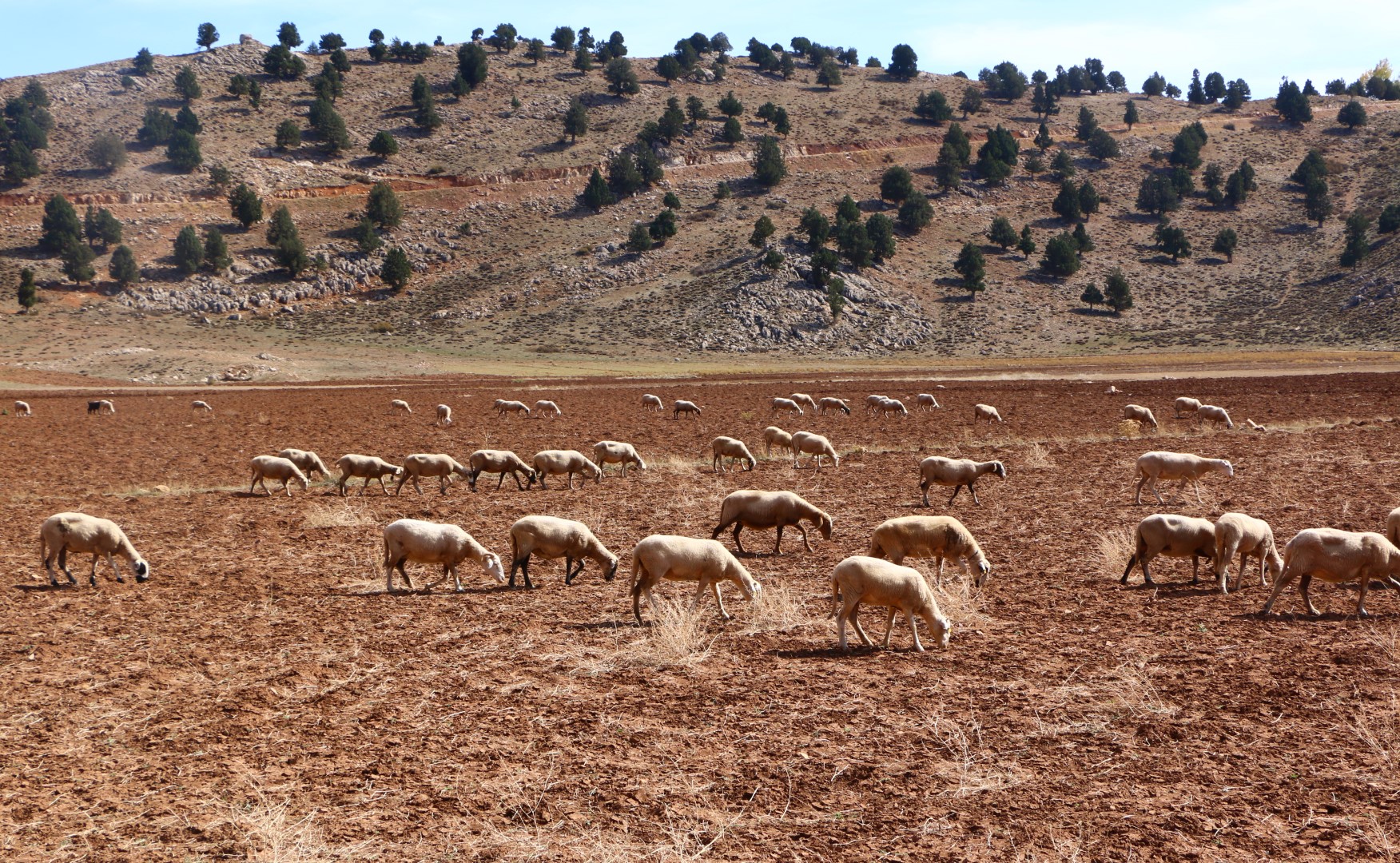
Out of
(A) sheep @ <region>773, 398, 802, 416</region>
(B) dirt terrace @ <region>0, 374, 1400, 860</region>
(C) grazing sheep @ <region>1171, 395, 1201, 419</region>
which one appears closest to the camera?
(B) dirt terrace @ <region>0, 374, 1400, 860</region>

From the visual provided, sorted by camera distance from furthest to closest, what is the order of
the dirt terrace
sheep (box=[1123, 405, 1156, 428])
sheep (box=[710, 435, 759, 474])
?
sheep (box=[1123, 405, 1156, 428]) → sheep (box=[710, 435, 759, 474]) → the dirt terrace

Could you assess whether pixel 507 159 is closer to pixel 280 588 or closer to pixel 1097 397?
pixel 1097 397

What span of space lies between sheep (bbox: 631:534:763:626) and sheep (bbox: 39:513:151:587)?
7807 millimetres

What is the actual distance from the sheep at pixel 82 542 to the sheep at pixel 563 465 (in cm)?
1065

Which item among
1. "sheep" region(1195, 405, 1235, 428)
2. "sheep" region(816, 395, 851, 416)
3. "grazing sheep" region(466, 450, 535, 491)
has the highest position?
"grazing sheep" region(466, 450, 535, 491)

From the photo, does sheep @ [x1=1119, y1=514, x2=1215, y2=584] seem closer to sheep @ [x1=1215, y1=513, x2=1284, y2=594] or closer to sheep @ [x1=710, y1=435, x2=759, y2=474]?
sheep @ [x1=1215, y1=513, x2=1284, y2=594]

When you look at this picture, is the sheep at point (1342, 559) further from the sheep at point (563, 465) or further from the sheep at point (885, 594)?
the sheep at point (563, 465)

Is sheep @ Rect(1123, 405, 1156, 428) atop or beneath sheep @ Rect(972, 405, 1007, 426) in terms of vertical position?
atop

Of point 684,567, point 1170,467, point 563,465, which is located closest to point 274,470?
point 563,465

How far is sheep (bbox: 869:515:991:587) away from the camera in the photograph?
14555 millimetres

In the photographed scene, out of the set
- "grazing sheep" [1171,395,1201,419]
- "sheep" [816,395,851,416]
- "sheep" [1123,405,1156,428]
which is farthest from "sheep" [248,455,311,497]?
"grazing sheep" [1171,395,1201,419]

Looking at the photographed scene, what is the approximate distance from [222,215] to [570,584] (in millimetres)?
120933

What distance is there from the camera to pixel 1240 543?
1414 cm

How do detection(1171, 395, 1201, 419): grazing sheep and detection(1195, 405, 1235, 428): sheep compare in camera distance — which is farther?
detection(1171, 395, 1201, 419): grazing sheep
